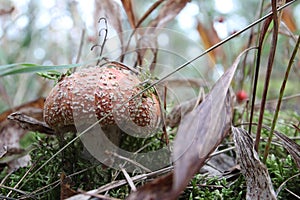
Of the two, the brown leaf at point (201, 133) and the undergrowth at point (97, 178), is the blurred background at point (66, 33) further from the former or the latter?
the brown leaf at point (201, 133)

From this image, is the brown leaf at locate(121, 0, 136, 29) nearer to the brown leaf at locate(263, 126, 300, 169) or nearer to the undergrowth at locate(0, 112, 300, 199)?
the undergrowth at locate(0, 112, 300, 199)

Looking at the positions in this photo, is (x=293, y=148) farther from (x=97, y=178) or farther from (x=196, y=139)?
(x=97, y=178)

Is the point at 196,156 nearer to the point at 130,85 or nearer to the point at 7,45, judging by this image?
the point at 130,85

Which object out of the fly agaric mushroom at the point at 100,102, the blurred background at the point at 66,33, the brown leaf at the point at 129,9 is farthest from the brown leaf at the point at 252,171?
the blurred background at the point at 66,33

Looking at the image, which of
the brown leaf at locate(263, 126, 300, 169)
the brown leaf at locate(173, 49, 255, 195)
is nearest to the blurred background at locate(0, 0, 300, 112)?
the brown leaf at locate(263, 126, 300, 169)

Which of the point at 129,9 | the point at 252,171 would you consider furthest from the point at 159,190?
the point at 129,9

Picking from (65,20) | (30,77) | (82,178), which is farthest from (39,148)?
(65,20)
